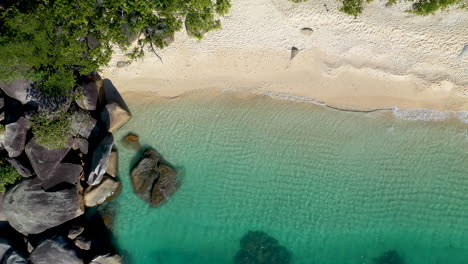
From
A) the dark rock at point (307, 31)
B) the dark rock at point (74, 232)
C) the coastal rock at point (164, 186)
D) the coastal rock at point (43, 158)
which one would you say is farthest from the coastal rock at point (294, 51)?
the dark rock at point (74, 232)

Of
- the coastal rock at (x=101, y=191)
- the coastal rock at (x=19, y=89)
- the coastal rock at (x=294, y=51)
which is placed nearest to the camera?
the coastal rock at (x=19, y=89)

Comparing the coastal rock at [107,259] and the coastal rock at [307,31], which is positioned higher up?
the coastal rock at [307,31]

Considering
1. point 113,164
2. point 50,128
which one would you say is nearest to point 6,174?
point 50,128

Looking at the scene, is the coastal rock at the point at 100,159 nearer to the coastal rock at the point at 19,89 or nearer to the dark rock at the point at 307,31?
the coastal rock at the point at 19,89

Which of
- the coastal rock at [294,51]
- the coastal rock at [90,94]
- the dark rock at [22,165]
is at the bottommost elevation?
the dark rock at [22,165]

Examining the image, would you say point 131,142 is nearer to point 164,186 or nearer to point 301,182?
point 164,186

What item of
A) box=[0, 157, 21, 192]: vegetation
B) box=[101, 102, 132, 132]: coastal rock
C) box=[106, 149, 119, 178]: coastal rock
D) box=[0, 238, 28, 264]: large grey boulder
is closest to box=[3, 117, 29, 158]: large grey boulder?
box=[0, 157, 21, 192]: vegetation

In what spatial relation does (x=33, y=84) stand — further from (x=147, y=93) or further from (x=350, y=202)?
(x=350, y=202)
